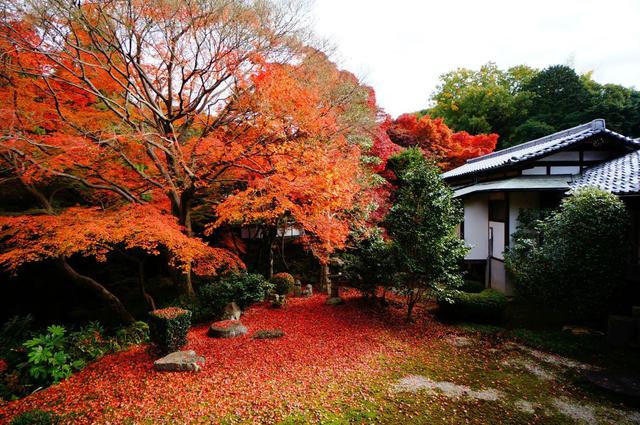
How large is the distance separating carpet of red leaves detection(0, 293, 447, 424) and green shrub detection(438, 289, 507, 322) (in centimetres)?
74

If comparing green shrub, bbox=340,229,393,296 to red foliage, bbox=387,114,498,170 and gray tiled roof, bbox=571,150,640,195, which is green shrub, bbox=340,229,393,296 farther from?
red foliage, bbox=387,114,498,170

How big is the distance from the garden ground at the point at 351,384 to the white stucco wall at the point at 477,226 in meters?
4.55

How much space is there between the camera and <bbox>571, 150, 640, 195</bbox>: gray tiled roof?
27.8 ft

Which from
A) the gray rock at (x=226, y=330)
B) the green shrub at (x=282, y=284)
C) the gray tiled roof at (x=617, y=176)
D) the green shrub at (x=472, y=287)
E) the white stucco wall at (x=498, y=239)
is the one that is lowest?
the gray rock at (x=226, y=330)

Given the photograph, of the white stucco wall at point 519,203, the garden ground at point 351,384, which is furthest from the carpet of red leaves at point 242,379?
the white stucco wall at point 519,203

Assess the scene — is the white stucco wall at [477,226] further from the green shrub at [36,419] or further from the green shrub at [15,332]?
the green shrub at [15,332]

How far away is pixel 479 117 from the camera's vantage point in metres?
30.2

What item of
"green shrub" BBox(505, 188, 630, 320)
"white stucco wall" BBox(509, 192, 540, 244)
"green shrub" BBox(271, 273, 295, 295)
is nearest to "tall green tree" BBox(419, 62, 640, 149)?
"white stucco wall" BBox(509, 192, 540, 244)

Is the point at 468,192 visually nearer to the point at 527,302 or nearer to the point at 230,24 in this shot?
the point at 527,302

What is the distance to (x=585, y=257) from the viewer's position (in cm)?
776

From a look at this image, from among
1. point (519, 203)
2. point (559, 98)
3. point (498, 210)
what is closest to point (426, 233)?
point (519, 203)

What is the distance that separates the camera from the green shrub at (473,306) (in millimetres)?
9398

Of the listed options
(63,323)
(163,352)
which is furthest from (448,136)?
(63,323)

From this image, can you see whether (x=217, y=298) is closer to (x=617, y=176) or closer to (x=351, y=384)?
(x=351, y=384)
